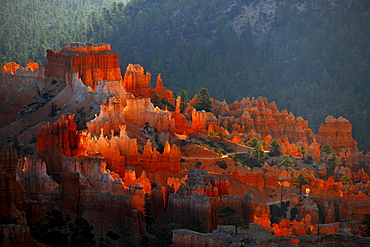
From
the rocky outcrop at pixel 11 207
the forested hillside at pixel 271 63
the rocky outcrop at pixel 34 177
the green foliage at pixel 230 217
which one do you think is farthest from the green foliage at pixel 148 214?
the forested hillside at pixel 271 63

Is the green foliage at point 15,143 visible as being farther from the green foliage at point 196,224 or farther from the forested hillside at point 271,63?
the forested hillside at point 271,63

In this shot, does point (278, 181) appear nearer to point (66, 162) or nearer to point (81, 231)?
point (66, 162)

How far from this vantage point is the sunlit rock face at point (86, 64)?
111938mm

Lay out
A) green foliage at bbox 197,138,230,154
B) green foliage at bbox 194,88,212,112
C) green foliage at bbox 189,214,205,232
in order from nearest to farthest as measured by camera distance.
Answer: green foliage at bbox 189,214,205,232
green foliage at bbox 197,138,230,154
green foliage at bbox 194,88,212,112

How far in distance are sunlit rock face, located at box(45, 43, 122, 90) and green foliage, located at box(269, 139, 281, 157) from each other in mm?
22304

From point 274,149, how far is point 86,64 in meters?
27.6

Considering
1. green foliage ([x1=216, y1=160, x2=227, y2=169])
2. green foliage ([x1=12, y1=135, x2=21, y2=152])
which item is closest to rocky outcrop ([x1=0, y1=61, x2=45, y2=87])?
green foliage ([x1=12, y1=135, x2=21, y2=152])

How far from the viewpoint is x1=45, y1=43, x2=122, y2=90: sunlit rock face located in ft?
367

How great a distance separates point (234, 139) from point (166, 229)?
4225 cm

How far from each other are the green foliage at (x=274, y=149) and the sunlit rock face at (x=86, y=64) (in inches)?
878

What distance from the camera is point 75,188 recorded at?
6750 centimetres

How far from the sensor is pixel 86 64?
11262 centimetres

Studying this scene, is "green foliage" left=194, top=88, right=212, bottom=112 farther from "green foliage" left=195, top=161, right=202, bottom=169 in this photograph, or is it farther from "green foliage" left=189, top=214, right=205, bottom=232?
"green foliage" left=189, top=214, right=205, bottom=232

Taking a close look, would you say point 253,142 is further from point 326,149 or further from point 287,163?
point 326,149
